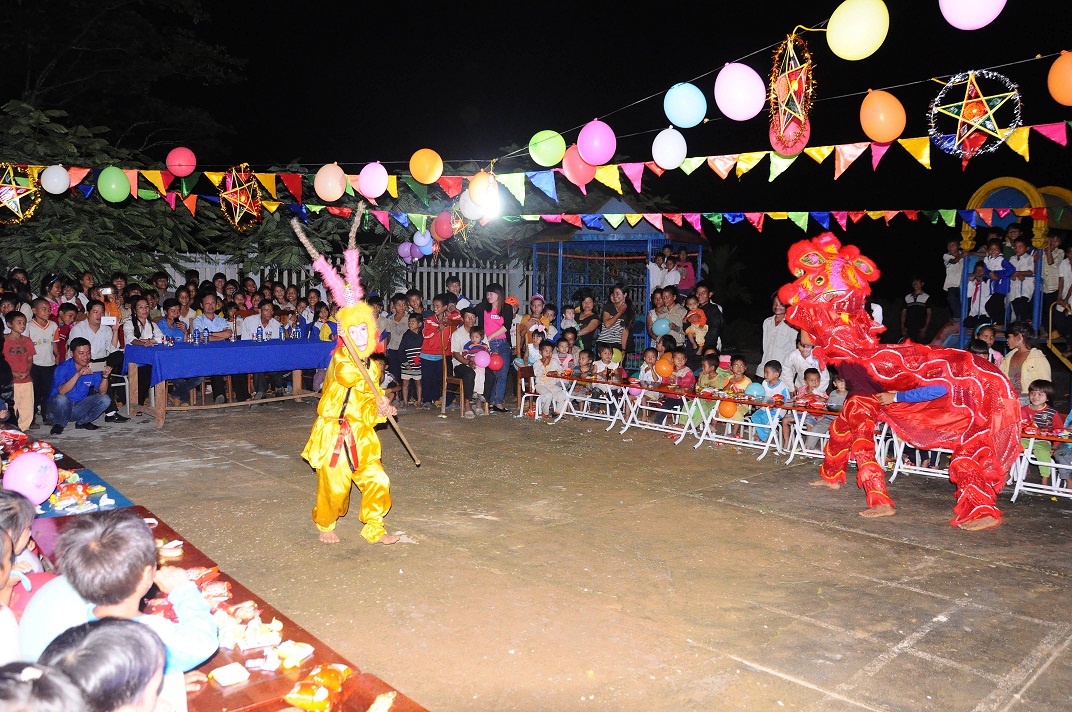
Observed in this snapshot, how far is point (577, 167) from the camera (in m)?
7.81

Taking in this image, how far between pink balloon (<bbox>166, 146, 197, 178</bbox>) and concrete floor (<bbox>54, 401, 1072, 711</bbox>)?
9.42 feet

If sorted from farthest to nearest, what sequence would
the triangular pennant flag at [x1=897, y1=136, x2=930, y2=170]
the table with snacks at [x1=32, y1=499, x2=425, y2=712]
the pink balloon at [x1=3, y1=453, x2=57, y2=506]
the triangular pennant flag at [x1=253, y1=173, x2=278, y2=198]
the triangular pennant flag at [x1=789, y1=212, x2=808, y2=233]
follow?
1. the triangular pennant flag at [x1=789, y1=212, x2=808, y2=233]
2. the triangular pennant flag at [x1=253, y1=173, x2=278, y2=198]
3. the triangular pennant flag at [x1=897, y1=136, x2=930, y2=170]
4. the pink balloon at [x1=3, y1=453, x2=57, y2=506]
5. the table with snacks at [x1=32, y1=499, x2=425, y2=712]

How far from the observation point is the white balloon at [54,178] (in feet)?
26.7

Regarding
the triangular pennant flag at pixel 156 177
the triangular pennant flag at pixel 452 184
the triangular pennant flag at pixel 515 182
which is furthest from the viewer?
the triangular pennant flag at pixel 452 184

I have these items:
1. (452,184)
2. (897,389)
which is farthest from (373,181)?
(897,389)

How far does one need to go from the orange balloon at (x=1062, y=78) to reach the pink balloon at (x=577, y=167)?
12.1 ft

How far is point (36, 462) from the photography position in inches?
159

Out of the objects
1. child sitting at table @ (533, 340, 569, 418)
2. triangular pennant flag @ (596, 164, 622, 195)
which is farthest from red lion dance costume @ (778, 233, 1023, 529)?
child sitting at table @ (533, 340, 569, 418)

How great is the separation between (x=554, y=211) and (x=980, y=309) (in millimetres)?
6773

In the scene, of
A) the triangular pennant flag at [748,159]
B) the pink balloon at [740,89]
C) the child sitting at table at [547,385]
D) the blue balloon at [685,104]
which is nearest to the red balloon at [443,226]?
the child sitting at table at [547,385]

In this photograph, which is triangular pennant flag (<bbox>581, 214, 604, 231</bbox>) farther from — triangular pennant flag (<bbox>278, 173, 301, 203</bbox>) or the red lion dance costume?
the red lion dance costume

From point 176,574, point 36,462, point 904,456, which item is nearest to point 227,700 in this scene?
point 176,574

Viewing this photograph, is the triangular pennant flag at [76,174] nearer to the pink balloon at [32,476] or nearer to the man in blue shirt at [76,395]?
the man in blue shirt at [76,395]

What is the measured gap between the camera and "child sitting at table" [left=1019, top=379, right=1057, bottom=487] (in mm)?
6438
